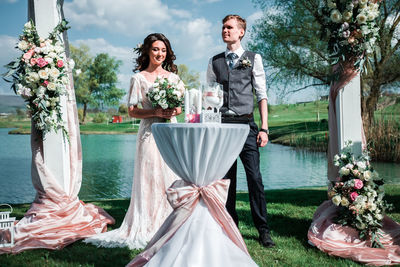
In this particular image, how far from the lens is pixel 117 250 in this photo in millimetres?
2936

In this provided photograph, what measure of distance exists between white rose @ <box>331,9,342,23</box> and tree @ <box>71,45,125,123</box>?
84.4ft

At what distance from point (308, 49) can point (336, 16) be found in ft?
24.6

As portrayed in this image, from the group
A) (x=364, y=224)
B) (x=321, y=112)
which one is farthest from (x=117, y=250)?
(x=321, y=112)

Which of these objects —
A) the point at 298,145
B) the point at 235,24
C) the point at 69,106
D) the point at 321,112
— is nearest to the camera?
the point at 235,24

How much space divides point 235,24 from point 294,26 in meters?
7.78

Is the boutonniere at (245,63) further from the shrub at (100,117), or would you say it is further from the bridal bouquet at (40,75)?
the shrub at (100,117)

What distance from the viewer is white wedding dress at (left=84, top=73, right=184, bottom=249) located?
3273 mm

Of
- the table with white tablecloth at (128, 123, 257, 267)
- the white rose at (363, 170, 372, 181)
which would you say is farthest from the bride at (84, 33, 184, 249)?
the white rose at (363, 170, 372, 181)

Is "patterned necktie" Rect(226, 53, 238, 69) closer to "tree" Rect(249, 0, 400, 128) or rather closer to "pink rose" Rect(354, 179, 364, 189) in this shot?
"pink rose" Rect(354, 179, 364, 189)

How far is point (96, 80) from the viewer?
28.2 metres

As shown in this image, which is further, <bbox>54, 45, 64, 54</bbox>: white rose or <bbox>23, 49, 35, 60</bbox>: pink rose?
<bbox>54, 45, 64, 54</bbox>: white rose

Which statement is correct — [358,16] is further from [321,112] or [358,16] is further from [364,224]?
[321,112]

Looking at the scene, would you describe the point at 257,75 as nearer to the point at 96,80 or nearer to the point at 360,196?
the point at 360,196

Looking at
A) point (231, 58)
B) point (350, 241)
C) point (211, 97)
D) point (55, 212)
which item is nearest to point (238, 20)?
point (231, 58)
